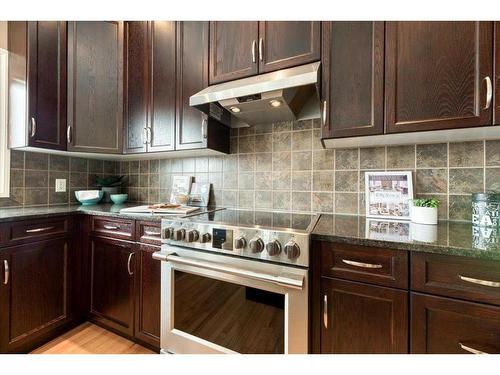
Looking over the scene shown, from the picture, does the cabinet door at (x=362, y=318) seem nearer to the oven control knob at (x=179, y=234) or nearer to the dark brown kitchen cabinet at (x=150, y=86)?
the oven control knob at (x=179, y=234)

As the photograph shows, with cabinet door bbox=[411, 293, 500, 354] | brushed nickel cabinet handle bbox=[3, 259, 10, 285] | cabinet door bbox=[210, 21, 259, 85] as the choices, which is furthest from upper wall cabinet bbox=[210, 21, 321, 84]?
brushed nickel cabinet handle bbox=[3, 259, 10, 285]

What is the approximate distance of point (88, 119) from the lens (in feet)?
5.87

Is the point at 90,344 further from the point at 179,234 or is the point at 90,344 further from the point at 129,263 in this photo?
the point at 179,234

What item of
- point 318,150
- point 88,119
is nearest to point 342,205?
point 318,150

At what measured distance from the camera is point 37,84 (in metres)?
1.57

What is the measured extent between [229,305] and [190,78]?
4.80ft

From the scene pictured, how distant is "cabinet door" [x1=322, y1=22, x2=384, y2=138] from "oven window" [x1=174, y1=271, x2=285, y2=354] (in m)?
0.90

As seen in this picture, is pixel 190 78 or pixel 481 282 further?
pixel 190 78

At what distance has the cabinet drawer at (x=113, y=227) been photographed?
149 cm

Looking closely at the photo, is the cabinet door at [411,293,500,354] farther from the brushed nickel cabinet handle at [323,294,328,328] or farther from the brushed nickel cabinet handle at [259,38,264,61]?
the brushed nickel cabinet handle at [259,38,264,61]

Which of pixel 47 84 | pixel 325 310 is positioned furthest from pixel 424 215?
pixel 47 84

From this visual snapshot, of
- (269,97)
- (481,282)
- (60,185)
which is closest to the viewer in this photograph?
(481,282)

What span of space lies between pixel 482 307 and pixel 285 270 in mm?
647
